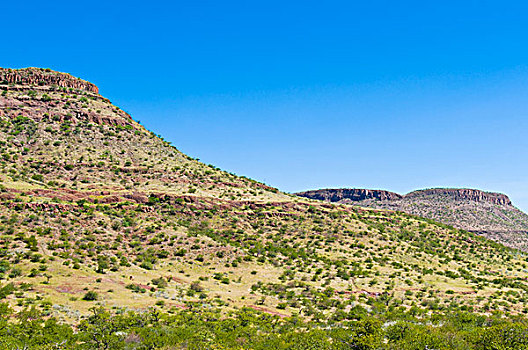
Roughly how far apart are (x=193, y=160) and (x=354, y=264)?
135 feet

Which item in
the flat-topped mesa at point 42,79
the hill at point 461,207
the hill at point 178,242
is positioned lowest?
the hill at point 178,242

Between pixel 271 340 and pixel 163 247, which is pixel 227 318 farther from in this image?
pixel 163 247

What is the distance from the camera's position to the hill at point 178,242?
25031 millimetres

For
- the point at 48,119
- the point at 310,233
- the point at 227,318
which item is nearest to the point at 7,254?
the point at 227,318

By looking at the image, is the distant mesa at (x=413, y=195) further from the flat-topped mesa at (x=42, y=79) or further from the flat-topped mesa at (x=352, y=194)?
the flat-topped mesa at (x=42, y=79)

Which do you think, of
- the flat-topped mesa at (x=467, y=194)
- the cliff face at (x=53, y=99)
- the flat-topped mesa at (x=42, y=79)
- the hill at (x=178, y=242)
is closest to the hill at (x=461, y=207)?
the flat-topped mesa at (x=467, y=194)

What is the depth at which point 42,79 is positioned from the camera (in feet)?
239

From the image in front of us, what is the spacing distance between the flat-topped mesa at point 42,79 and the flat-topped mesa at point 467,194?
12185 cm

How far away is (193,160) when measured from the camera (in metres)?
70.2

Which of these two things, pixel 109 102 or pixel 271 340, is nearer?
pixel 271 340

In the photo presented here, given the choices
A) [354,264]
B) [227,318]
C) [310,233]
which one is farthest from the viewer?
[310,233]

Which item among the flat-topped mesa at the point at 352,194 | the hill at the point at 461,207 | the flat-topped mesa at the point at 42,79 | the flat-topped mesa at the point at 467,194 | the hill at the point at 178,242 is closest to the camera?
the hill at the point at 178,242

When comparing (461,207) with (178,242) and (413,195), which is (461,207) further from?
(178,242)

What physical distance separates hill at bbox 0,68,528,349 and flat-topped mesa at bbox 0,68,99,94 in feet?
0.97
